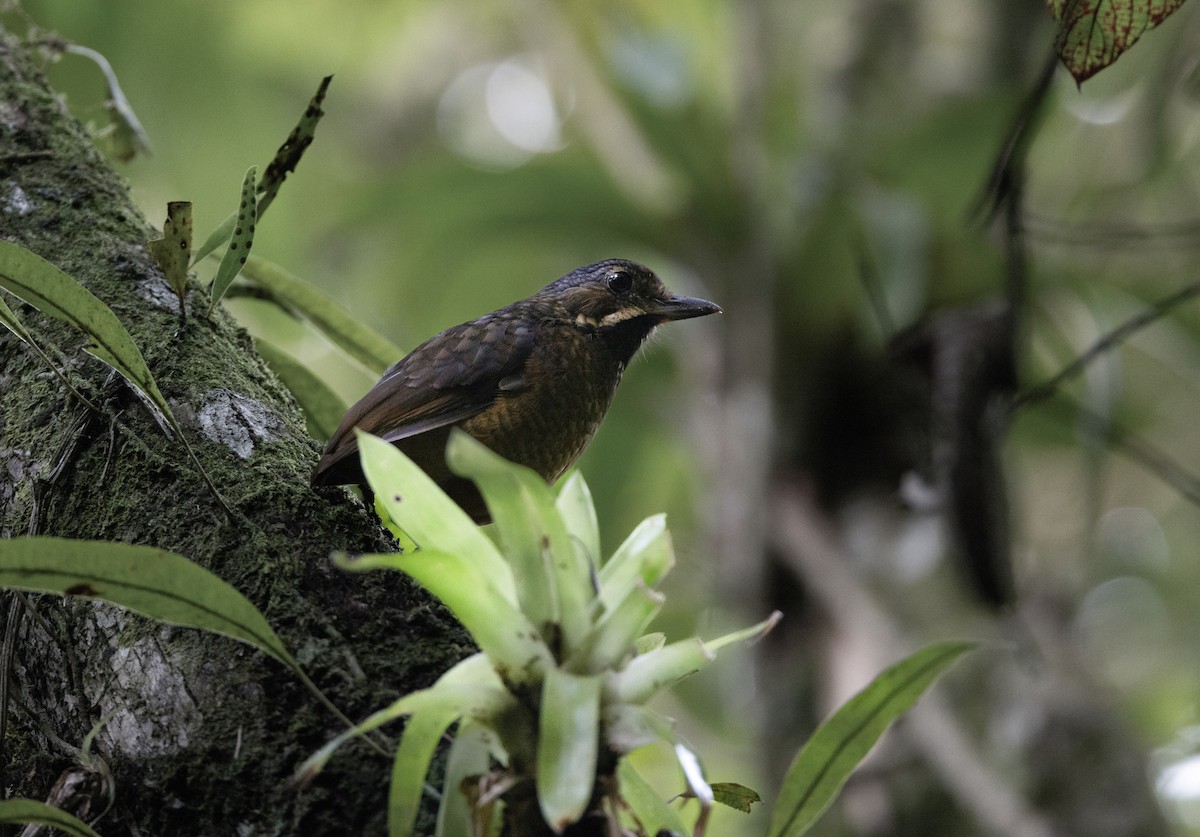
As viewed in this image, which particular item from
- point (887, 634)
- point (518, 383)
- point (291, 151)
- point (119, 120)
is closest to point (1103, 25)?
point (291, 151)

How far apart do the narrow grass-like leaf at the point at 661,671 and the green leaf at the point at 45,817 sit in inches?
21.8

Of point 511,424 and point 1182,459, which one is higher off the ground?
point 1182,459

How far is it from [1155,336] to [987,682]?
6.47 ft

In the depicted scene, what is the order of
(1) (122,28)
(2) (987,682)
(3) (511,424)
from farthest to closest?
(1) (122,28) < (2) (987,682) < (3) (511,424)

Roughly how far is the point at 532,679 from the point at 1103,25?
1016mm

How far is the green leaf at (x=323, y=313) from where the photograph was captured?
2.17 metres

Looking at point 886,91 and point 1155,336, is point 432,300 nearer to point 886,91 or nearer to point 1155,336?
point 886,91

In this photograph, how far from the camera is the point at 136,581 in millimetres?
1126

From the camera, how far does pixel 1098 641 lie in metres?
7.60

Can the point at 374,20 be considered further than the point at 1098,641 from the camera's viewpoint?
No

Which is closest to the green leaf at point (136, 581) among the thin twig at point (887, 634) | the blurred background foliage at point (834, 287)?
the blurred background foliage at point (834, 287)

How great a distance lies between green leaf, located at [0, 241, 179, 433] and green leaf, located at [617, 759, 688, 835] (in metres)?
0.71

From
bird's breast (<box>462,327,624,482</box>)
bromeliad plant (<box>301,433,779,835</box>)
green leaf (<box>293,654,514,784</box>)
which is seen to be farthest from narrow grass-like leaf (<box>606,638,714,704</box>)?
bird's breast (<box>462,327,624,482</box>)

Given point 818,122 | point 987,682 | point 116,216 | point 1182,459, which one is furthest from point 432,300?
point 1182,459
